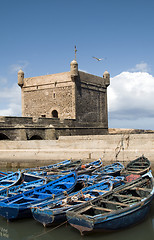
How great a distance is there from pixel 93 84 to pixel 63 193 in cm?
2068

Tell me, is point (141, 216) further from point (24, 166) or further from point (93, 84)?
point (93, 84)

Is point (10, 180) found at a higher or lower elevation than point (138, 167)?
lower

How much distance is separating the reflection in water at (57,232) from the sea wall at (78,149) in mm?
7354

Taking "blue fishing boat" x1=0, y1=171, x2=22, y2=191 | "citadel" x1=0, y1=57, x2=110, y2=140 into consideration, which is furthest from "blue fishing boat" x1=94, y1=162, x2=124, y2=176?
"citadel" x1=0, y1=57, x2=110, y2=140

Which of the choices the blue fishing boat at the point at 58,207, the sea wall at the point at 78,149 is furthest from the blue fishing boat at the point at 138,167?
the blue fishing boat at the point at 58,207

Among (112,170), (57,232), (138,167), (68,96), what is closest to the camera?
(57,232)

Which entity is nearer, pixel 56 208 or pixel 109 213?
pixel 109 213

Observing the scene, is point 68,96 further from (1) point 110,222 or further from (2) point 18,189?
(1) point 110,222

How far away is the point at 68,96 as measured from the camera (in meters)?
26.0

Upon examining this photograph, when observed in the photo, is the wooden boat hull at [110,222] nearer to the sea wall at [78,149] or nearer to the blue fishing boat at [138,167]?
the blue fishing boat at [138,167]

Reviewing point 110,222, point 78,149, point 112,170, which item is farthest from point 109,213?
point 78,149

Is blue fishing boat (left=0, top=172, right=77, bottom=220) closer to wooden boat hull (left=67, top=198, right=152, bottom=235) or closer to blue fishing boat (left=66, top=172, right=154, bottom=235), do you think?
blue fishing boat (left=66, top=172, right=154, bottom=235)

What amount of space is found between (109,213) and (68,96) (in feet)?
65.4

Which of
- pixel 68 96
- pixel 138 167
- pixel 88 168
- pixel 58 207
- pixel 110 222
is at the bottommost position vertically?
pixel 110 222
